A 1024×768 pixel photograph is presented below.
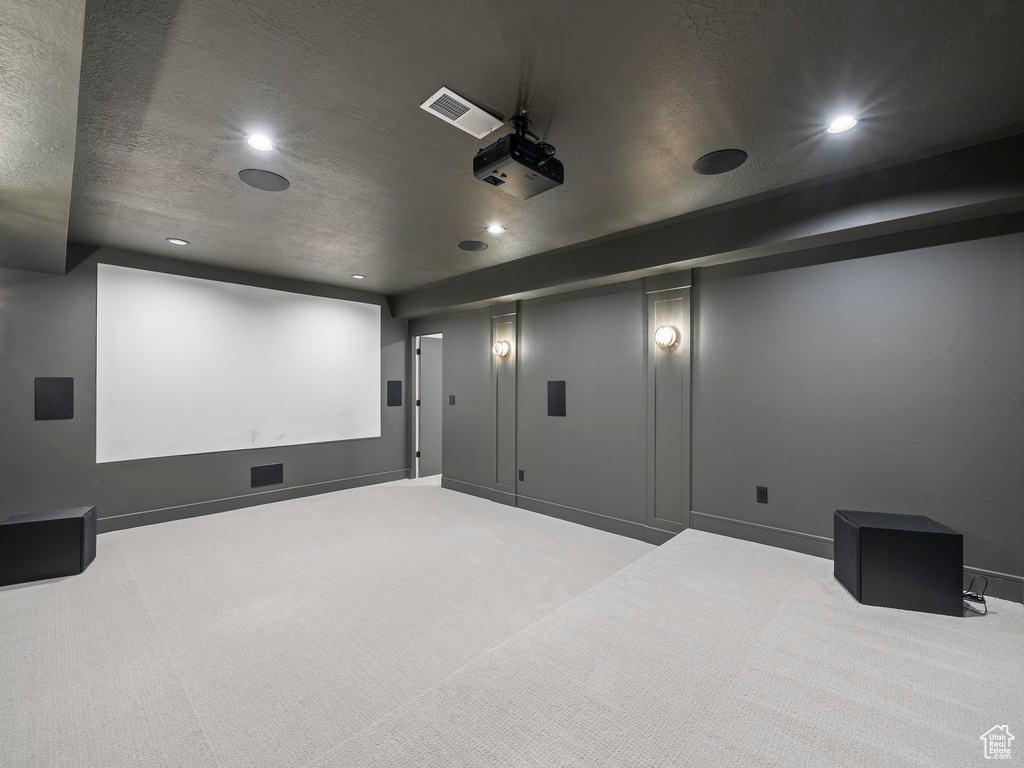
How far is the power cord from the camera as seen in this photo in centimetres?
246

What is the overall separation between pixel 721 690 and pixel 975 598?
1898mm

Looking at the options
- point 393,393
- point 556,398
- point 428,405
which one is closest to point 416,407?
point 428,405

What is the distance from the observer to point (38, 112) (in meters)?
1.79

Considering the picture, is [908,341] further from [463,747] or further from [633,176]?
[463,747]

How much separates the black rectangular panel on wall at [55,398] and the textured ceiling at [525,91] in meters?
1.90

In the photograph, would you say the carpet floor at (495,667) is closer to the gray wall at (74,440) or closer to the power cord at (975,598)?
the power cord at (975,598)

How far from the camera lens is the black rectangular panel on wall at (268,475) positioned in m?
5.38

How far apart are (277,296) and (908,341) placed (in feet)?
20.3

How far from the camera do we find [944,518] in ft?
9.15

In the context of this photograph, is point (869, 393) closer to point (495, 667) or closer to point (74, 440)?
point (495, 667)

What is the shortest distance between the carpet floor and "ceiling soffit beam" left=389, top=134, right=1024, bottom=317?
7.35 ft

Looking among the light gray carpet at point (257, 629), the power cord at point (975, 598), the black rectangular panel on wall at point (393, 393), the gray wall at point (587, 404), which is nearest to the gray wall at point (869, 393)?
the power cord at point (975, 598)

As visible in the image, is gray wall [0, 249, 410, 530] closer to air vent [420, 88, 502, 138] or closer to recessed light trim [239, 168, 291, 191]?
recessed light trim [239, 168, 291, 191]

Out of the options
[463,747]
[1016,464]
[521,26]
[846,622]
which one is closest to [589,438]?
[846,622]
